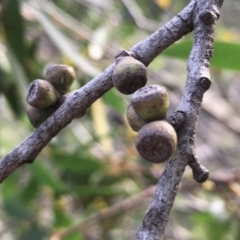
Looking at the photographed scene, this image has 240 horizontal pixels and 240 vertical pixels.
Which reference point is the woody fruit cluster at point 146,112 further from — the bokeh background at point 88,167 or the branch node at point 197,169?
the bokeh background at point 88,167

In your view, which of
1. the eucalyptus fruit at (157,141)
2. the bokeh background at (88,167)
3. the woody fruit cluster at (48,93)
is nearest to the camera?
the eucalyptus fruit at (157,141)

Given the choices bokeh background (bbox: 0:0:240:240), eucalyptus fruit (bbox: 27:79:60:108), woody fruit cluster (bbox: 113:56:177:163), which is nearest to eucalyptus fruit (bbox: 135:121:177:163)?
woody fruit cluster (bbox: 113:56:177:163)

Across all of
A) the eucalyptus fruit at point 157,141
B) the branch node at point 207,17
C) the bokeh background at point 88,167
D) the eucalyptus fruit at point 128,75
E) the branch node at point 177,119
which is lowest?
the eucalyptus fruit at point 157,141

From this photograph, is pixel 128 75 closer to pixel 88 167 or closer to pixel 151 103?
pixel 151 103

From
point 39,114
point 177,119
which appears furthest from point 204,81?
point 39,114

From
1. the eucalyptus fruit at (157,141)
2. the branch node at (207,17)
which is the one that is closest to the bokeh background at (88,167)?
the branch node at (207,17)

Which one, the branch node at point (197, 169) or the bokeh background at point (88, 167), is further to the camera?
the bokeh background at point (88, 167)

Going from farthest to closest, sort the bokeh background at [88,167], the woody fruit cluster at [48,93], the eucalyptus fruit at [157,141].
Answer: the bokeh background at [88,167] < the woody fruit cluster at [48,93] < the eucalyptus fruit at [157,141]
